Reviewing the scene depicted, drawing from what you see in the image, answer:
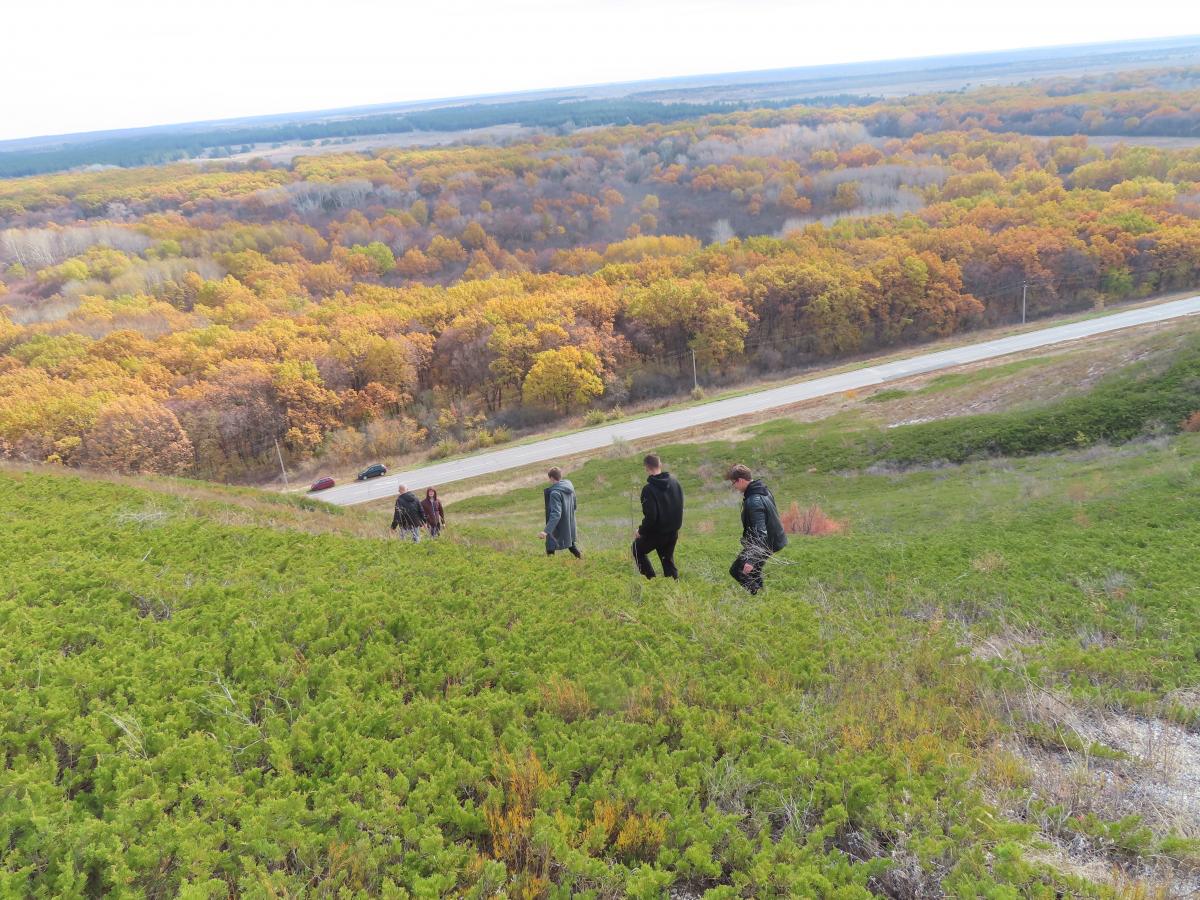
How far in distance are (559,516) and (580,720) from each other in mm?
5235

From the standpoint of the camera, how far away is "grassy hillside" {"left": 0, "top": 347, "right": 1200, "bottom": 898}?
4.16 meters

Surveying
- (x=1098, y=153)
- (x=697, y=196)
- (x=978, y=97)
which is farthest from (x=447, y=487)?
(x=978, y=97)

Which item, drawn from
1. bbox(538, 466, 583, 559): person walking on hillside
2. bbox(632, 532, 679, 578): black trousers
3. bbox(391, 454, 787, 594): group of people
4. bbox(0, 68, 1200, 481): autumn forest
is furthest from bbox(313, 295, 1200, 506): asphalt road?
bbox(632, 532, 679, 578): black trousers

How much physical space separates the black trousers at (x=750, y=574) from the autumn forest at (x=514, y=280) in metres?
36.1

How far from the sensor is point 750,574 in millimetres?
Result: 8906

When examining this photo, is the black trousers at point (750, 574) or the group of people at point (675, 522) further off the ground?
the group of people at point (675, 522)

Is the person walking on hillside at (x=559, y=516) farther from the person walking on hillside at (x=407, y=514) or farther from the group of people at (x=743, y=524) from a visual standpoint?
the person walking on hillside at (x=407, y=514)

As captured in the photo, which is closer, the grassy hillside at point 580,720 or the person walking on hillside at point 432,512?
the grassy hillside at point 580,720

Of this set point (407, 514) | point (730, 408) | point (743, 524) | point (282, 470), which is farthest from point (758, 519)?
point (282, 470)

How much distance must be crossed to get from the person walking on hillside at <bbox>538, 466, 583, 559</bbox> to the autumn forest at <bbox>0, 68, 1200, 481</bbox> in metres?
33.6

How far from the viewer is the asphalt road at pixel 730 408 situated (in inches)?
1475

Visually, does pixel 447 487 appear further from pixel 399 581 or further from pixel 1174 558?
pixel 1174 558

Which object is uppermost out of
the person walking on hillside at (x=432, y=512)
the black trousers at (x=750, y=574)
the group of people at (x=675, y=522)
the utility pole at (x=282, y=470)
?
the group of people at (x=675, y=522)

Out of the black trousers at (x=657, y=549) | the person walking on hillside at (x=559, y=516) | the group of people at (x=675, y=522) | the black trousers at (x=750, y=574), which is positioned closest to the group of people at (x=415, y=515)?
the person walking on hillside at (x=559, y=516)
